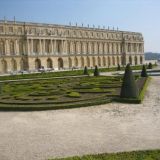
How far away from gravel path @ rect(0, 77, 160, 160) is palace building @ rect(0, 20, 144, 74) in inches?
A: 2118

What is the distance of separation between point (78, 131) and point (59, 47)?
227 feet

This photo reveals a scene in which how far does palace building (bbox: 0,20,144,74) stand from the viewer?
7119 centimetres

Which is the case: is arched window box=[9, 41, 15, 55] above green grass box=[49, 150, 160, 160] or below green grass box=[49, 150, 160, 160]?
above

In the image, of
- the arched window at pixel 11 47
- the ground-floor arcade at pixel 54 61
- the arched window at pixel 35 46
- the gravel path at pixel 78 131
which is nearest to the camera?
the gravel path at pixel 78 131

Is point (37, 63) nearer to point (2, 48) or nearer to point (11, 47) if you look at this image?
point (11, 47)

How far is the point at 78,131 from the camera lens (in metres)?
13.5

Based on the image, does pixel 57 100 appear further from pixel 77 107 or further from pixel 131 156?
pixel 131 156

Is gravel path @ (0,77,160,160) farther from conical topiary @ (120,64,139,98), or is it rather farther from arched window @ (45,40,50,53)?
arched window @ (45,40,50,53)

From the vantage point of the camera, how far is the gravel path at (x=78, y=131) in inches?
437

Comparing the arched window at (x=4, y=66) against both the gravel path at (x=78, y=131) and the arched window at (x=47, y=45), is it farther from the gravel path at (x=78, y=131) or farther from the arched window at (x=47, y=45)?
the gravel path at (x=78, y=131)

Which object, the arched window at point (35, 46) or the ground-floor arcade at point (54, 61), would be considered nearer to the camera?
the ground-floor arcade at point (54, 61)

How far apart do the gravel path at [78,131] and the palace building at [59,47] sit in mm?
53797

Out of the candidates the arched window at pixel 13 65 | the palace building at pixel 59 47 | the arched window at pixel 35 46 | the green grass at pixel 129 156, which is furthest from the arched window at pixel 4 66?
the green grass at pixel 129 156

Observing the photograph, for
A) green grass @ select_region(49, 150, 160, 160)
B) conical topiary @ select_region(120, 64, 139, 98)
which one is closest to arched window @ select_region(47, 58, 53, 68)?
conical topiary @ select_region(120, 64, 139, 98)
